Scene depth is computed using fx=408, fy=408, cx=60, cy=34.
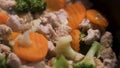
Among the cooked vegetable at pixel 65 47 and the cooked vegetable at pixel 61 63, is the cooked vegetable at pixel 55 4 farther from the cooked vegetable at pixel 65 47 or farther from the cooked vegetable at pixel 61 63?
the cooked vegetable at pixel 61 63

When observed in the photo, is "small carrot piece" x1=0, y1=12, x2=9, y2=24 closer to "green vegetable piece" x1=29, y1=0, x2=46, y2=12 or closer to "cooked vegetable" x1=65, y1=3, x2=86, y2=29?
"green vegetable piece" x1=29, y1=0, x2=46, y2=12

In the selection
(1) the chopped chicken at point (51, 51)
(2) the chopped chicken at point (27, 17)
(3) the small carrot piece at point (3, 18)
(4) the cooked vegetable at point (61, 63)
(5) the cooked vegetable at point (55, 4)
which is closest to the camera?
(4) the cooked vegetable at point (61, 63)

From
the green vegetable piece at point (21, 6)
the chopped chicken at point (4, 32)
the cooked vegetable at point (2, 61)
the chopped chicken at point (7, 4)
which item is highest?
the chopped chicken at point (7, 4)

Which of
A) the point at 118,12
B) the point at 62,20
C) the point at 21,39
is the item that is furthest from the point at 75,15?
the point at 21,39

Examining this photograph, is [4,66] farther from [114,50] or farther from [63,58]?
[114,50]

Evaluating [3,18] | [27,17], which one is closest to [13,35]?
[3,18]

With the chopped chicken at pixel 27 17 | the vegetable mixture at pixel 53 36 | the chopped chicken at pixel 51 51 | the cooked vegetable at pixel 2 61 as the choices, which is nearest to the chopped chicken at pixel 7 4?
the vegetable mixture at pixel 53 36

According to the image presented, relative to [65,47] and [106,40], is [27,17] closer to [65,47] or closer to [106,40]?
[65,47]

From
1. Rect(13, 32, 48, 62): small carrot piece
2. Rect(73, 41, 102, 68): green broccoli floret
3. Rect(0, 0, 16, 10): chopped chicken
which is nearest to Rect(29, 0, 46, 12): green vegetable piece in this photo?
Rect(0, 0, 16, 10): chopped chicken
